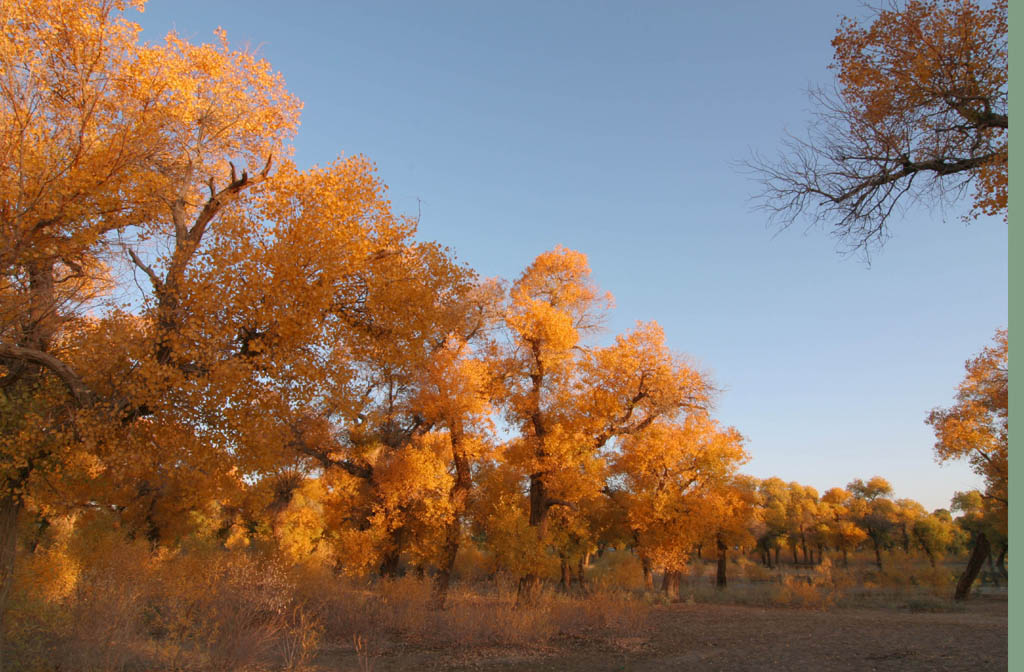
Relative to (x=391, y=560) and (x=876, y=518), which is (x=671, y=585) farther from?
(x=876, y=518)

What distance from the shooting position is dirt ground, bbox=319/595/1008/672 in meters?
10.4

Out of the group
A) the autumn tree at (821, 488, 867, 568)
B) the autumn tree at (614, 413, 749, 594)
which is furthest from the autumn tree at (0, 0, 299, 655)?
the autumn tree at (821, 488, 867, 568)

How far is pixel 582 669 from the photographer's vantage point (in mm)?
10461

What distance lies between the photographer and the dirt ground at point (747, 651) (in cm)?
1038

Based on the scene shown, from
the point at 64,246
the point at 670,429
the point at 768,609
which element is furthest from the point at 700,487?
the point at 64,246

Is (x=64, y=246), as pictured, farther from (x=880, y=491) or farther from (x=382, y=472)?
(x=880, y=491)

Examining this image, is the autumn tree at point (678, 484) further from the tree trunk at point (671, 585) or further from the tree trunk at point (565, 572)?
the tree trunk at point (565, 572)

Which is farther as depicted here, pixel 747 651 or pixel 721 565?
pixel 721 565

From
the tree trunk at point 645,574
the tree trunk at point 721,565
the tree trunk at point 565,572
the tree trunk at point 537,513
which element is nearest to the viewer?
the tree trunk at point 537,513

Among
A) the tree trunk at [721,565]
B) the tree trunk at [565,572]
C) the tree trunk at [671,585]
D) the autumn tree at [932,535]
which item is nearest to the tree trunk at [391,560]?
the tree trunk at [565,572]

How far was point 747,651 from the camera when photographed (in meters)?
12.3

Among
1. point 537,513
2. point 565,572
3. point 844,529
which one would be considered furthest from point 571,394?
point 844,529

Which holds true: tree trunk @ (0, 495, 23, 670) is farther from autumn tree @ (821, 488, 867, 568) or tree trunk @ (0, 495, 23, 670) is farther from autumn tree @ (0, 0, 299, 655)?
autumn tree @ (821, 488, 867, 568)

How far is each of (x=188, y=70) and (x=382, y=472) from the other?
38.6ft
